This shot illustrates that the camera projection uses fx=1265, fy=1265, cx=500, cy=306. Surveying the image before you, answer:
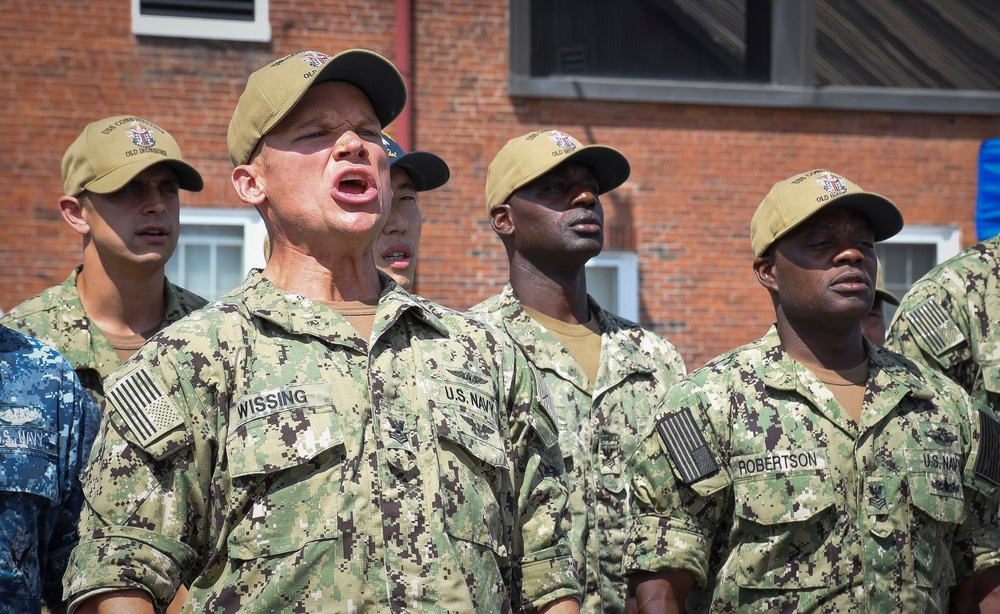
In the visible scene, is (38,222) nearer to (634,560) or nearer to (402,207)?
(402,207)

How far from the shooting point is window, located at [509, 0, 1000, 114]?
35.7 feet

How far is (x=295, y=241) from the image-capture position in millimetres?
2928

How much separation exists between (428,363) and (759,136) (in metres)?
8.89

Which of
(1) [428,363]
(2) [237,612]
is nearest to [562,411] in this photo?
(1) [428,363]

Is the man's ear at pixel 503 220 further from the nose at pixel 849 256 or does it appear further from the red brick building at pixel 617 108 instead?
the red brick building at pixel 617 108

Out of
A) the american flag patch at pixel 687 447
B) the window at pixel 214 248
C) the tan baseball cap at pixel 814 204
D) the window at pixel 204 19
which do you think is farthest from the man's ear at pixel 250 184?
the window at pixel 204 19

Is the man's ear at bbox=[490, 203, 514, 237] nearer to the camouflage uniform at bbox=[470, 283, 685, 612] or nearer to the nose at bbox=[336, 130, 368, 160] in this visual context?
the camouflage uniform at bbox=[470, 283, 685, 612]

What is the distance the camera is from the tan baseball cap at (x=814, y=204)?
410cm

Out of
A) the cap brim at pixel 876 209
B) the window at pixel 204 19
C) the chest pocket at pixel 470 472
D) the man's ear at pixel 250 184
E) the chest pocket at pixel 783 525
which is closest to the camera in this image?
the chest pocket at pixel 470 472

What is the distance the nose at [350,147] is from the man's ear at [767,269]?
1883 millimetres

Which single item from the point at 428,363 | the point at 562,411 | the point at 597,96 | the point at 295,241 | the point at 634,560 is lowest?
the point at 634,560

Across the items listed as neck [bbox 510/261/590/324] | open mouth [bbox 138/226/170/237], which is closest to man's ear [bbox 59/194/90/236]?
open mouth [bbox 138/226/170/237]

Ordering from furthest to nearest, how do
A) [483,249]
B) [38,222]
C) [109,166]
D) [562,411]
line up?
[483,249]
[38,222]
[109,166]
[562,411]

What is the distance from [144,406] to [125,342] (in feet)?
7.98
